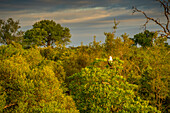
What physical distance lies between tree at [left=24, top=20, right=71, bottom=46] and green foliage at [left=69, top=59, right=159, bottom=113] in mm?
52366

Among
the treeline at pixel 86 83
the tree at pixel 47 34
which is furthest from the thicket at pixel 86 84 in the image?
the tree at pixel 47 34

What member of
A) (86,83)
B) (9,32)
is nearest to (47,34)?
(9,32)

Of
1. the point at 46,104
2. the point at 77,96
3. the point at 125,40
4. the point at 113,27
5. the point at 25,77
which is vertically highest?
the point at 113,27

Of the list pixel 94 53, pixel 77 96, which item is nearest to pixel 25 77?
pixel 77 96

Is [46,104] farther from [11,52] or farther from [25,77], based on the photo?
[11,52]

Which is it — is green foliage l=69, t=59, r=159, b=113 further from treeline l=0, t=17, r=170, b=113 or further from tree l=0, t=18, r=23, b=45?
tree l=0, t=18, r=23, b=45

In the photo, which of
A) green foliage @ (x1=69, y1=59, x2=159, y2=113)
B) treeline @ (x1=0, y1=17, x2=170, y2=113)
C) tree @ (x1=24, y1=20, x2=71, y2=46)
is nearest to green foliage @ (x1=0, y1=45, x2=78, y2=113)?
treeline @ (x1=0, y1=17, x2=170, y2=113)

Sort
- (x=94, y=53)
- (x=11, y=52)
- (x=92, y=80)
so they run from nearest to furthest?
(x=92, y=80) → (x=11, y=52) → (x=94, y=53)

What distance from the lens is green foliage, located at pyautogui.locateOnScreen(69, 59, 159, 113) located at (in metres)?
13.9

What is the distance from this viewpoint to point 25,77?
11109 mm

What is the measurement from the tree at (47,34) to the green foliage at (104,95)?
172 feet

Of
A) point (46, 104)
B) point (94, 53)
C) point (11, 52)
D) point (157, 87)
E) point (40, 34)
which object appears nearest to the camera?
point (46, 104)

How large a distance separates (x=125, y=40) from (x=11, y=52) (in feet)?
41.7

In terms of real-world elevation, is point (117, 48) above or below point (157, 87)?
above
